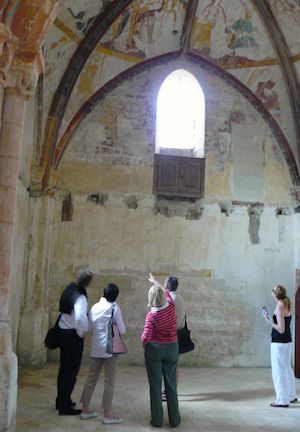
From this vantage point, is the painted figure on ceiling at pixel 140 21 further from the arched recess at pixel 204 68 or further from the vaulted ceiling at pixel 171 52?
the arched recess at pixel 204 68

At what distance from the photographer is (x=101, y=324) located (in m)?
5.81

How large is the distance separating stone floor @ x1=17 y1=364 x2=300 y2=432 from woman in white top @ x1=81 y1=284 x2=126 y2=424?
0.24 m

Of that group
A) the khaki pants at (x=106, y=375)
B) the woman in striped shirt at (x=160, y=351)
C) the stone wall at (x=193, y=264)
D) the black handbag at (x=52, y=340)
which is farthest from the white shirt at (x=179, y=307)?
the stone wall at (x=193, y=264)

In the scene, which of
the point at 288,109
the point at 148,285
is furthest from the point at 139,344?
the point at 288,109

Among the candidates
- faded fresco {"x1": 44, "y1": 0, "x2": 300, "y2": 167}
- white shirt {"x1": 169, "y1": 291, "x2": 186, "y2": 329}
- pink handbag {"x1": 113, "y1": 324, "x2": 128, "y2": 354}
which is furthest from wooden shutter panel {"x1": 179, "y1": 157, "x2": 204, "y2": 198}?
pink handbag {"x1": 113, "y1": 324, "x2": 128, "y2": 354}

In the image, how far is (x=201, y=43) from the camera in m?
11.1

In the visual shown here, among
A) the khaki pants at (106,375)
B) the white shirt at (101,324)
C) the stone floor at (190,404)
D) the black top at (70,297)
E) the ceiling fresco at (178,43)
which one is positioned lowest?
the stone floor at (190,404)

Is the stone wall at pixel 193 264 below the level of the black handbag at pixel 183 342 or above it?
above

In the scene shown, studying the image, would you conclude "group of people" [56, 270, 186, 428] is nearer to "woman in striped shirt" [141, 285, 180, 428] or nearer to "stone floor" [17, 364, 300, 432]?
"woman in striped shirt" [141, 285, 180, 428]

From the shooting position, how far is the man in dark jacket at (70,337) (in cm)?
597

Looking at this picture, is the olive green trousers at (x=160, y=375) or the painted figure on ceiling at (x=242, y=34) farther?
the painted figure on ceiling at (x=242, y=34)

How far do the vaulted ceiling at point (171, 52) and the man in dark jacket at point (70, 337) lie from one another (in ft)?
15.9

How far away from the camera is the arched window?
460 inches

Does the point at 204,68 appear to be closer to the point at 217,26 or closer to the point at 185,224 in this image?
the point at 217,26
